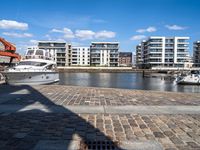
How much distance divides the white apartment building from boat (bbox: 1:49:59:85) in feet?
316

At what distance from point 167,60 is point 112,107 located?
395ft

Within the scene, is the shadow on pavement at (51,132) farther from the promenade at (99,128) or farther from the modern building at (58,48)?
the modern building at (58,48)

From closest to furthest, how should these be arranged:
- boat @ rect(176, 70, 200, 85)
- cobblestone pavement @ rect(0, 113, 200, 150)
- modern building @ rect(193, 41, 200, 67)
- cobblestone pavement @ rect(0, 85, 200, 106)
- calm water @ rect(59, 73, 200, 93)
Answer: cobblestone pavement @ rect(0, 113, 200, 150), cobblestone pavement @ rect(0, 85, 200, 106), calm water @ rect(59, 73, 200, 93), boat @ rect(176, 70, 200, 85), modern building @ rect(193, 41, 200, 67)

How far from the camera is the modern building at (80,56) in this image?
145 metres

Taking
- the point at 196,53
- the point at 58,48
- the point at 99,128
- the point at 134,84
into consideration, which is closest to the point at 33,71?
the point at 99,128

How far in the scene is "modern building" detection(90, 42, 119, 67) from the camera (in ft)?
436

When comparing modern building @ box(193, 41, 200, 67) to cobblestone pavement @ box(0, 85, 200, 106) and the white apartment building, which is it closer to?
the white apartment building

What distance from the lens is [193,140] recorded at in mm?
4609

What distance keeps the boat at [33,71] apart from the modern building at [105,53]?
326 feet

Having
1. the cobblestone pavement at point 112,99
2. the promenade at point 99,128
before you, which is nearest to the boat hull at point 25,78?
the cobblestone pavement at point 112,99

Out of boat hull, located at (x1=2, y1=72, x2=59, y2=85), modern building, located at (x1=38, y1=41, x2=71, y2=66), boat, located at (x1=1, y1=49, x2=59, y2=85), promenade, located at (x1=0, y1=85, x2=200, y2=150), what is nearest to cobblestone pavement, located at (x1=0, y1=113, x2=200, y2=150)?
promenade, located at (x1=0, y1=85, x2=200, y2=150)

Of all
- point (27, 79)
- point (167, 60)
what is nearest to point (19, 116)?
point (27, 79)

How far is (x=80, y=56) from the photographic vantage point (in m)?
146

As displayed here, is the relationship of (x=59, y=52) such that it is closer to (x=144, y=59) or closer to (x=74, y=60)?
(x=74, y=60)
